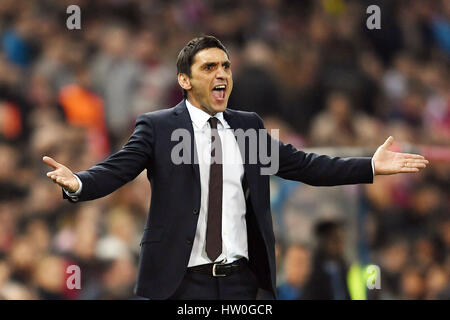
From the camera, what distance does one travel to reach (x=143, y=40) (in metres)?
10.9

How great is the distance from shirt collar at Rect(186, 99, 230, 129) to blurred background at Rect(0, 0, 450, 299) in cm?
270

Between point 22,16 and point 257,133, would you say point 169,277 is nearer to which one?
point 257,133

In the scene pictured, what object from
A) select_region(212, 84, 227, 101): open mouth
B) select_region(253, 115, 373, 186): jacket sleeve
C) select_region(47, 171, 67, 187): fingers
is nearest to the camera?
select_region(47, 171, 67, 187): fingers

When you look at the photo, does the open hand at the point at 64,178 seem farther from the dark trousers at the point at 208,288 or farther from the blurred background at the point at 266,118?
the blurred background at the point at 266,118

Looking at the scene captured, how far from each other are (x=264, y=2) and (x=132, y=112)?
2336mm

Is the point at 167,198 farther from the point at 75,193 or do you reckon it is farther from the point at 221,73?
A: the point at 221,73

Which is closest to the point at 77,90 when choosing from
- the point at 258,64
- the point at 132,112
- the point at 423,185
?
the point at 132,112

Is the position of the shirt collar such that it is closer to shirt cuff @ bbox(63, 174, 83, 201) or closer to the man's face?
the man's face

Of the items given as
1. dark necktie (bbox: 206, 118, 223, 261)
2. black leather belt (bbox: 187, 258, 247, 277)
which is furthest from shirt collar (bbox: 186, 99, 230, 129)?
black leather belt (bbox: 187, 258, 247, 277)

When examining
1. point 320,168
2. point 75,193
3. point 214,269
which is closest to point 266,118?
point 320,168

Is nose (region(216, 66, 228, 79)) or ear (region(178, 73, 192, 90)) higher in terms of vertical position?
nose (region(216, 66, 228, 79))

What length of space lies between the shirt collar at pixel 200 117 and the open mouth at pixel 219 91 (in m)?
0.10

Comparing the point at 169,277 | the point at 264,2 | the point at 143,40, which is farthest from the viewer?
the point at 264,2

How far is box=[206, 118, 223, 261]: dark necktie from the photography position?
16.6 feet
